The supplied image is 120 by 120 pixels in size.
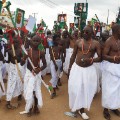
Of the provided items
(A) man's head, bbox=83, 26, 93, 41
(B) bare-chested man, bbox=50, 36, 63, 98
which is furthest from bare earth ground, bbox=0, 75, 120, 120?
(A) man's head, bbox=83, 26, 93, 41

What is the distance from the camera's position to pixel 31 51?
22.0ft

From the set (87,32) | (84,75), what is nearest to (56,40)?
(87,32)

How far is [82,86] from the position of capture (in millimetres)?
6582

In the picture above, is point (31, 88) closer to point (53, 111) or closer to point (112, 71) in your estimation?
point (53, 111)

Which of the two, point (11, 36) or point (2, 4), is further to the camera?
point (11, 36)

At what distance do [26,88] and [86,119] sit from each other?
1513 millimetres

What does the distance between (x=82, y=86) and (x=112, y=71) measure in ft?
2.43

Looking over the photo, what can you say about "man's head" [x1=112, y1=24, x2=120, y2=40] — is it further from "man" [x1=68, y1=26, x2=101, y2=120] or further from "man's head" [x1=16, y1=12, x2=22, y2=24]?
"man's head" [x1=16, y1=12, x2=22, y2=24]

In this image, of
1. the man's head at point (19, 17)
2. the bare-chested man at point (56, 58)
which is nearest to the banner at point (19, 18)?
the man's head at point (19, 17)

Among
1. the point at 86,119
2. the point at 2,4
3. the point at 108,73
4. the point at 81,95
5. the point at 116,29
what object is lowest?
the point at 86,119

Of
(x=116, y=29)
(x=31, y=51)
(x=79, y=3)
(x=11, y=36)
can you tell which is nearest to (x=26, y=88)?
(x=31, y=51)

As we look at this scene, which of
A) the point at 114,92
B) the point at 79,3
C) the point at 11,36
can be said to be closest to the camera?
the point at 114,92

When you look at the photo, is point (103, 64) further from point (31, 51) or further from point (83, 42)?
point (31, 51)

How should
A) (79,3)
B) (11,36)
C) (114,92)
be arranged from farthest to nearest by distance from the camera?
1. (79,3)
2. (11,36)
3. (114,92)
